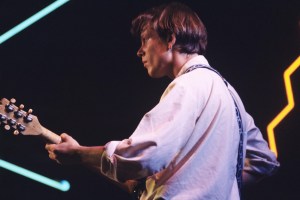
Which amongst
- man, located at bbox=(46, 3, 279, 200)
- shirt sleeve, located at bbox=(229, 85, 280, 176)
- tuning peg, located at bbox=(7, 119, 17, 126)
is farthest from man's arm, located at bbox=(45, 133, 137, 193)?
shirt sleeve, located at bbox=(229, 85, 280, 176)

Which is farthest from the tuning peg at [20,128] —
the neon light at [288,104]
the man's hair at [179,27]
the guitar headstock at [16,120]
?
the neon light at [288,104]

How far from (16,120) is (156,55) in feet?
2.47

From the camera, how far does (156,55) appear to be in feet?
6.72

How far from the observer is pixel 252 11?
149 inches

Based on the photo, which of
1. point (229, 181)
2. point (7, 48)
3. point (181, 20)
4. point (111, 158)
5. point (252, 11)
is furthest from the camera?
point (252, 11)

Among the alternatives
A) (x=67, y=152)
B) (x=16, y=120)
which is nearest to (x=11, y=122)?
(x=16, y=120)

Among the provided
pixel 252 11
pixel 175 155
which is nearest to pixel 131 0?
pixel 252 11

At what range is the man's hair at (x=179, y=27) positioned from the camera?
2035 mm

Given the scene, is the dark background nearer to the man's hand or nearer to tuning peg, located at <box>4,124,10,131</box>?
tuning peg, located at <box>4,124,10,131</box>

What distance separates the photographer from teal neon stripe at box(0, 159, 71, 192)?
3.57 metres

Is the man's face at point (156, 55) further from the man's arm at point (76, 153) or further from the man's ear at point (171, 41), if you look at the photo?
the man's arm at point (76, 153)

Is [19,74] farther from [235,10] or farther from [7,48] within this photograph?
[235,10]

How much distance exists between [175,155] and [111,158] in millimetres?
239

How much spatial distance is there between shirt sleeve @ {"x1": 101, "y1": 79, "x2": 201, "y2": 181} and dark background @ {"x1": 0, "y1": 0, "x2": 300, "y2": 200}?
87.6 inches
